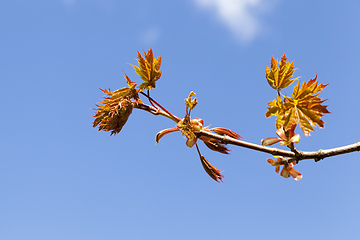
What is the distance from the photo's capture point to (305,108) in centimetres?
145

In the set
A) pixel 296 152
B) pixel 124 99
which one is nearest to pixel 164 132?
pixel 124 99

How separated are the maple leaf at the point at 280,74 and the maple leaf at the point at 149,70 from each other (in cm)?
58

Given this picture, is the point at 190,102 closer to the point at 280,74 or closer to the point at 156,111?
the point at 156,111

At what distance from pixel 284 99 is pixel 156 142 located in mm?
656

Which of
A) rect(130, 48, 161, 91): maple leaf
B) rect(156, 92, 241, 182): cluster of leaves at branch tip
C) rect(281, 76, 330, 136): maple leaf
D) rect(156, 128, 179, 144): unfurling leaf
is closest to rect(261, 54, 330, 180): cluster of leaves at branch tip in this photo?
rect(281, 76, 330, 136): maple leaf

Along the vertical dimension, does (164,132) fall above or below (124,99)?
below

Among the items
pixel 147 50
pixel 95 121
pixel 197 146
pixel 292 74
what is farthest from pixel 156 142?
pixel 292 74

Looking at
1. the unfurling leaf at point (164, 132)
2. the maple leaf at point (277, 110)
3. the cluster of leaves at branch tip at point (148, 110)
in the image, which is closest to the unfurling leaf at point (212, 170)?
the cluster of leaves at branch tip at point (148, 110)

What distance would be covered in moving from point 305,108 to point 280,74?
9.5 inches

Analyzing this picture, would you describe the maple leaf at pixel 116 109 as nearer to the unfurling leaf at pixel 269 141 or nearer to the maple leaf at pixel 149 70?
the maple leaf at pixel 149 70

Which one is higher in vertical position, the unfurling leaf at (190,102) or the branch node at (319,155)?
the unfurling leaf at (190,102)

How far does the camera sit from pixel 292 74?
161 centimetres

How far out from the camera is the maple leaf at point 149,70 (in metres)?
1.67

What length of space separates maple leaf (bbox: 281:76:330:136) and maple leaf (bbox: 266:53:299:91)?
121 mm
